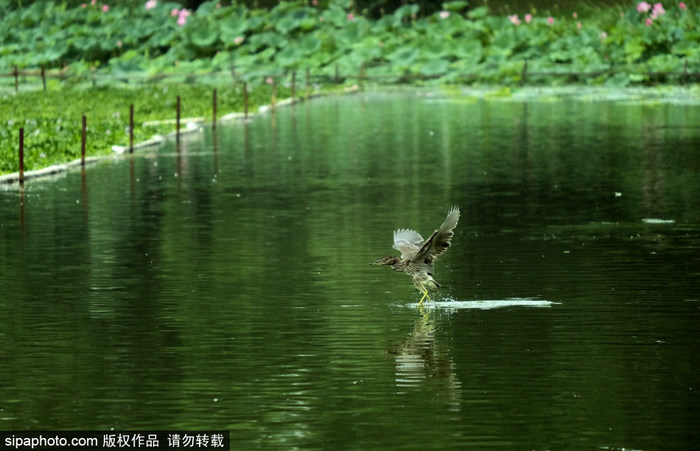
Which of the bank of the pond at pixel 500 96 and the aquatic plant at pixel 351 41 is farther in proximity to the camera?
the aquatic plant at pixel 351 41

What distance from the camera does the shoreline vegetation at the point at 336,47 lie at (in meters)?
62.9

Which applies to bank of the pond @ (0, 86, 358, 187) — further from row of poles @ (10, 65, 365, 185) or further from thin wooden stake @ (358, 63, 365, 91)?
thin wooden stake @ (358, 63, 365, 91)

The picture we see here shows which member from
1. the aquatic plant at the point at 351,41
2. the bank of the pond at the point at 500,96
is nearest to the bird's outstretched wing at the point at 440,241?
the bank of the pond at the point at 500,96

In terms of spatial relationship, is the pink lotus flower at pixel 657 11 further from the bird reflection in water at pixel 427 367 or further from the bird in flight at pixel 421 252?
the bird reflection in water at pixel 427 367

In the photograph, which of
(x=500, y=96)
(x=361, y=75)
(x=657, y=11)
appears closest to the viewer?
(x=500, y=96)

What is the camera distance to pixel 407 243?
15367mm

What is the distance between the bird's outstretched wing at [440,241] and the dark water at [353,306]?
1.69ft

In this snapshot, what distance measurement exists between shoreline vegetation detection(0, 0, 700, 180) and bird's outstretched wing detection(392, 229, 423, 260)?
39.4 metres

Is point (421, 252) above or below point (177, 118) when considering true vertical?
below

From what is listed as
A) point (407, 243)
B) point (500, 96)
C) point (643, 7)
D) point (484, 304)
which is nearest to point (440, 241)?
point (407, 243)

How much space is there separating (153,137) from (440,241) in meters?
24.0

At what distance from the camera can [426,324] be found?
14602 mm

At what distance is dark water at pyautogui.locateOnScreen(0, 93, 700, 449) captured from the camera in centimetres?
1107

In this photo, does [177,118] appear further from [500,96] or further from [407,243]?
[407,243]
